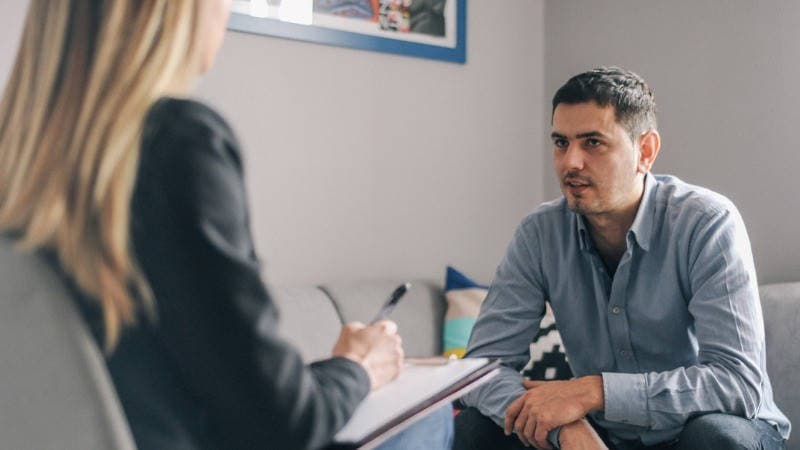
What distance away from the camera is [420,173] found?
297 cm

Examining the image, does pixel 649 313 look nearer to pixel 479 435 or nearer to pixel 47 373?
pixel 479 435

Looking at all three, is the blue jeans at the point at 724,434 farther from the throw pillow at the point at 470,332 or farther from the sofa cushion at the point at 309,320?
Answer: the sofa cushion at the point at 309,320

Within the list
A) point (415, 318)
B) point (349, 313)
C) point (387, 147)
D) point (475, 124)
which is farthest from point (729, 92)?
point (349, 313)

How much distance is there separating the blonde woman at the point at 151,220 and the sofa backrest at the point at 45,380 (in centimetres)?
4

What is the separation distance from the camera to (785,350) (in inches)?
86.4

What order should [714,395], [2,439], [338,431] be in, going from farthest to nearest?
[714,395]
[338,431]
[2,439]

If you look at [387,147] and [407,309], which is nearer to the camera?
[407,309]

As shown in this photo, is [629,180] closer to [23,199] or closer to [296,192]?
[296,192]

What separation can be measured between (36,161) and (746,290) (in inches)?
55.2

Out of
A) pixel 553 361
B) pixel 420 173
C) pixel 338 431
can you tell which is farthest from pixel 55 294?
pixel 420 173

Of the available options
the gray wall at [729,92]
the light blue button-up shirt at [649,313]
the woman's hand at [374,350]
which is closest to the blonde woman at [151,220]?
the woman's hand at [374,350]

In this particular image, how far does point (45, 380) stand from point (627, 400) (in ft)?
4.06

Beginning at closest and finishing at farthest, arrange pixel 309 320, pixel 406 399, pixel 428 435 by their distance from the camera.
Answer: pixel 406 399, pixel 428 435, pixel 309 320

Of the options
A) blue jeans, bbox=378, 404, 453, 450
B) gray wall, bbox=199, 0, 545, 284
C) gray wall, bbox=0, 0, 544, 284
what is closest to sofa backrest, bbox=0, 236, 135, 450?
blue jeans, bbox=378, 404, 453, 450
